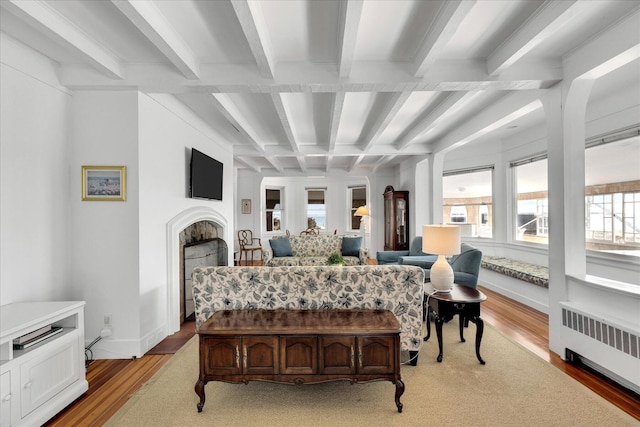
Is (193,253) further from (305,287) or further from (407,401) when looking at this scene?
(407,401)

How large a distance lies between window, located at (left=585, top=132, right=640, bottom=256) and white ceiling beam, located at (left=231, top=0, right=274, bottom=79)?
12.8 feet

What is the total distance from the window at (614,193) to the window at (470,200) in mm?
1857

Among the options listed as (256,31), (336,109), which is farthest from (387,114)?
(256,31)

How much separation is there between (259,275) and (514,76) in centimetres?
289

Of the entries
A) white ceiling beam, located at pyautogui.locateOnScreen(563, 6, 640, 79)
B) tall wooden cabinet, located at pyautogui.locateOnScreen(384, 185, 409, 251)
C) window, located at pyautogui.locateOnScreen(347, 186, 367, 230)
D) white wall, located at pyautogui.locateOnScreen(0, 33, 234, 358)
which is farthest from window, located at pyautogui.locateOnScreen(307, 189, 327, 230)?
white ceiling beam, located at pyautogui.locateOnScreen(563, 6, 640, 79)

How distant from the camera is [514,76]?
266 centimetres

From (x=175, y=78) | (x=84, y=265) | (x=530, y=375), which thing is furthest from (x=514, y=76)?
(x=84, y=265)

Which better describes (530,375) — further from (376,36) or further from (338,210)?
(338,210)

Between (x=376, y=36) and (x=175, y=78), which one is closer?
(x=376, y=36)

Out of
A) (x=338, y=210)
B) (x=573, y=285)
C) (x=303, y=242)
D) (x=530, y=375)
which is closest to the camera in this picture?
(x=530, y=375)

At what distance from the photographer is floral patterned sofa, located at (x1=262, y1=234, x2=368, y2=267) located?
5.96 m

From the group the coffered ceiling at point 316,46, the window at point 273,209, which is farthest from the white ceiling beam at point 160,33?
the window at point 273,209

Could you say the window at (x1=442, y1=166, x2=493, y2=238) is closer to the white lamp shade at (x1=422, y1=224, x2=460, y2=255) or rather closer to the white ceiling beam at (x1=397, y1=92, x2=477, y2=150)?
the white ceiling beam at (x1=397, y1=92, x2=477, y2=150)

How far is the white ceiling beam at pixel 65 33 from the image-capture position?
70.8 inches
